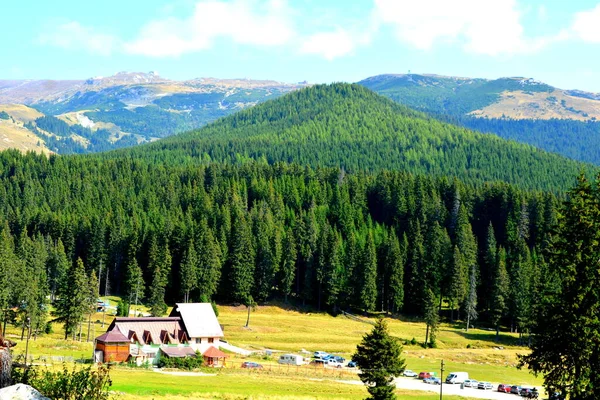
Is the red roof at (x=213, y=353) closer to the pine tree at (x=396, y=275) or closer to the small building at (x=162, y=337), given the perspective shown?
the small building at (x=162, y=337)

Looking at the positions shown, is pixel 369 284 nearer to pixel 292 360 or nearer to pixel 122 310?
pixel 122 310

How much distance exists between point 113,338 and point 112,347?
1.13 metres

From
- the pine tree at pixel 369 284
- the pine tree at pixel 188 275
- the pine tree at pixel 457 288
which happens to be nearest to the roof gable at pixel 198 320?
the pine tree at pixel 188 275

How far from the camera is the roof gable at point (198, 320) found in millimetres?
91625

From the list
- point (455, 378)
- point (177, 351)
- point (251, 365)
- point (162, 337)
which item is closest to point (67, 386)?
point (251, 365)

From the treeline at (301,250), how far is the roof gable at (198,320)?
15.9 m

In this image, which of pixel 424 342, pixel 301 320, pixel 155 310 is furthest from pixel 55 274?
pixel 424 342

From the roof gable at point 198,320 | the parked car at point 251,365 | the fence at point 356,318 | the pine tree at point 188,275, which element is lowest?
the parked car at point 251,365

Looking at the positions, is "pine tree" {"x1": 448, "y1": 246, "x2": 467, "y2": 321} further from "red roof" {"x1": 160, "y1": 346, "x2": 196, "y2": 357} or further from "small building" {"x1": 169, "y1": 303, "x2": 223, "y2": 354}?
"red roof" {"x1": 160, "y1": 346, "x2": 196, "y2": 357}

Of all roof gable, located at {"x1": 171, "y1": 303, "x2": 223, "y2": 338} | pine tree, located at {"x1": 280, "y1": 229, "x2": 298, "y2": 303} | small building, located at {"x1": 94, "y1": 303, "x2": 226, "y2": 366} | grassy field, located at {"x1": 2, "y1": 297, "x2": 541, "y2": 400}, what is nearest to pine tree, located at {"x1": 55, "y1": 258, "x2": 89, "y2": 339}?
grassy field, located at {"x1": 2, "y1": 297, "x2": 541, "y2": 400}

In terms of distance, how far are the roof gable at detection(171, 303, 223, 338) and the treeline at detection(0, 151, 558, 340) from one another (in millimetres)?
15912

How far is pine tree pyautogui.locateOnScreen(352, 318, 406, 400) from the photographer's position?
2132 inches

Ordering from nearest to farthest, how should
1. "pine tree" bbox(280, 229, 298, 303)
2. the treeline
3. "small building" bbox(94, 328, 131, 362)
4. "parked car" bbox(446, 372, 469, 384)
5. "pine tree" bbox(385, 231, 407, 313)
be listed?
1. "parked car" bbox(446, 372, 469, 384)
2. "small building" bbox(94, 328, 131, 362)
3. the treeline
4. "pine tree" bbox(385, 231, 407, 313)
5. "pine tree" bbox(280, 229, 298, 303)

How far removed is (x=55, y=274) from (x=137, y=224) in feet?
76.3
